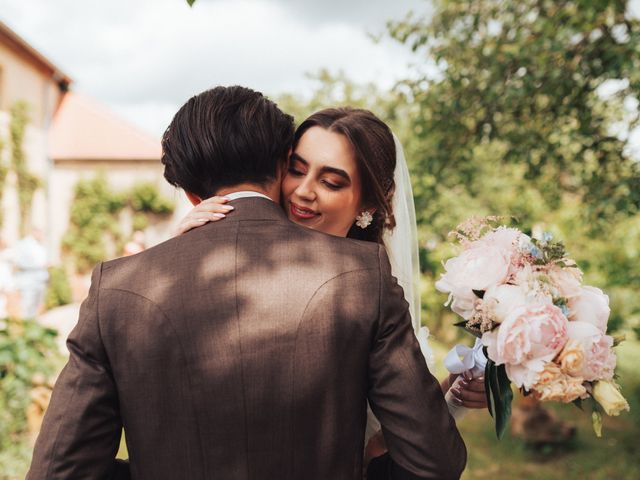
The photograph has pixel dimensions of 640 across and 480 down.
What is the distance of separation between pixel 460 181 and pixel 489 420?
331 cm

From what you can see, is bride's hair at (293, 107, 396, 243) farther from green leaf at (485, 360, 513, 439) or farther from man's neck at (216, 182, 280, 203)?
green leaf at (485, 360, 513, 439)

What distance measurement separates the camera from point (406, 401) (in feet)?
4.63

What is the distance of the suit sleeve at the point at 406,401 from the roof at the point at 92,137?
16408 mm

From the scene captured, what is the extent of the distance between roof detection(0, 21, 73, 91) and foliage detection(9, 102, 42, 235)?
46.8 inches

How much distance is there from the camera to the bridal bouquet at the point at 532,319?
1.53m

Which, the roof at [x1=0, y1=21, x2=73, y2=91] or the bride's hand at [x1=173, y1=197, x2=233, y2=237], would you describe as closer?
the bride's hand at [x1=173, y1=197, x2=233, y2=237]

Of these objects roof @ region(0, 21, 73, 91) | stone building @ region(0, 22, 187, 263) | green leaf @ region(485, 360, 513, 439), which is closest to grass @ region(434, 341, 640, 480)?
green leaf @ region(485, 360, 513, 439)

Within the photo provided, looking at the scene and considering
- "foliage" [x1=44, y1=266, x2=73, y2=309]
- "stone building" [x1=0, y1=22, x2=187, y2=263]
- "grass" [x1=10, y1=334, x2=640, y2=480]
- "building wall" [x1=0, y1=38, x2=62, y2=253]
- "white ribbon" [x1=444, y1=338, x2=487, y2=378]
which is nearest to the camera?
"white ribbon" [x1=444, y1=338, x2=487, y2=378]

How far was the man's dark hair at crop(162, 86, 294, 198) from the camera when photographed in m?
1.51

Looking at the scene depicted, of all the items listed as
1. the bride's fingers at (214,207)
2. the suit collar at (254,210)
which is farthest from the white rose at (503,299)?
the bride's fingers at (214,207)

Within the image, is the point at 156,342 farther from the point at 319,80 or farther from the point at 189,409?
the point at 319,80

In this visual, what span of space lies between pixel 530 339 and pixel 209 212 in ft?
3.00

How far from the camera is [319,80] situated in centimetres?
2273

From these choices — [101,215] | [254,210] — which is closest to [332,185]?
[254,210]
